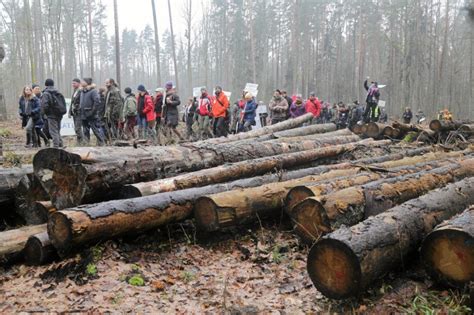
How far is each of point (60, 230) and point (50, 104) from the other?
283 inches

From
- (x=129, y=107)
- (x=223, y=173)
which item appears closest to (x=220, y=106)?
(x=129, y=107)

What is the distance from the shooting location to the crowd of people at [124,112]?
1126cm

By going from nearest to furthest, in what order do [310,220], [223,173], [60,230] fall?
[60,230]
[310,220]
[223,173]

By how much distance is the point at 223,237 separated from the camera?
5125 mm

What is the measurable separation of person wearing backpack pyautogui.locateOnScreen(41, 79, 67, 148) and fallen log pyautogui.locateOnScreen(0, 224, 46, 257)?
6367 mm

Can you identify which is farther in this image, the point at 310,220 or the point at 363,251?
the point at 310,220

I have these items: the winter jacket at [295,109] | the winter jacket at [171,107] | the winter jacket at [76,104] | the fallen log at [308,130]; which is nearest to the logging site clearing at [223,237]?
the fallen log at [308,130]

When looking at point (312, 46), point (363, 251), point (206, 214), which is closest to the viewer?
point (363, 251)

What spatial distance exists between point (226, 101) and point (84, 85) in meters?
4.56

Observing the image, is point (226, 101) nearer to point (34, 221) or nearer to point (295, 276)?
point (34, 221)

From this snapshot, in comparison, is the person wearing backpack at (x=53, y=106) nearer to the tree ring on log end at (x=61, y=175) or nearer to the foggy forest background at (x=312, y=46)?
the tree ring on log end at (x=61, y=175)

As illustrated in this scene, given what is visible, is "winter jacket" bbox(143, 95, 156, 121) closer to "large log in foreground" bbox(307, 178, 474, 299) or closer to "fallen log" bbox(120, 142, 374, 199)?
"fallen log" bbox(120, 142, 374, 199)

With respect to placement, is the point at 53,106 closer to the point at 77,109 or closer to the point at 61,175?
the point at 77,109

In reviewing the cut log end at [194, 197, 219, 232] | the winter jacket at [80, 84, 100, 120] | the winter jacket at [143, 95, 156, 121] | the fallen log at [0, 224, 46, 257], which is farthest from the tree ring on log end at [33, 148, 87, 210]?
the winter jacket at [143, 95, 156, 121]
